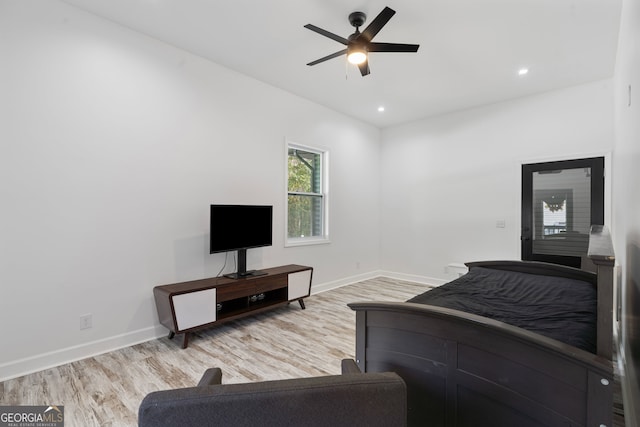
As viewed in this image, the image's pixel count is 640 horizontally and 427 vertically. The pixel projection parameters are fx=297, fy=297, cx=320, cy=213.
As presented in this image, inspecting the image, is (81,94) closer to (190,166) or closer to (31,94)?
(31,94)

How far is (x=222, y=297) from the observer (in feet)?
10.4

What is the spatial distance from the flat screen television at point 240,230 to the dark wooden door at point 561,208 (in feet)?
12.7

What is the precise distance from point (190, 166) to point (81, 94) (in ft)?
3.68

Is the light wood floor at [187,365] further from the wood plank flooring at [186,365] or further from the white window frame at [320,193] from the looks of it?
the white window frame at [320,193]

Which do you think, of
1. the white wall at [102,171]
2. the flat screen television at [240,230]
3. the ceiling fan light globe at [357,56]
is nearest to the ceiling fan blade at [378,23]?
the ceiling fan light globe at [357,56]

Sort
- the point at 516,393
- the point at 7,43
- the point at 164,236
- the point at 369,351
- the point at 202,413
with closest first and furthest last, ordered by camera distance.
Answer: the point at 202,413, the point at 516,393, the point at 369,351, the point at 7,43, the point at 164,236

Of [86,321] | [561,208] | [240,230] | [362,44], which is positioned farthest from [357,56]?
[561,208]

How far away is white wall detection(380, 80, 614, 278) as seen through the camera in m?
4.11

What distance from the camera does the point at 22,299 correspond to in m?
A: 2.41

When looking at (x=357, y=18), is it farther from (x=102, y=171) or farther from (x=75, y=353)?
(x=75, y=353)

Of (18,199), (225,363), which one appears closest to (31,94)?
(18,199)

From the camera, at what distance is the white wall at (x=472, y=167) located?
411 centimetres

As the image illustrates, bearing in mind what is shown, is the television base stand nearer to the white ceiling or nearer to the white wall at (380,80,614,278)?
A: the white ceiling

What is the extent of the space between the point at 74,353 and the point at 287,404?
2.88 metres
